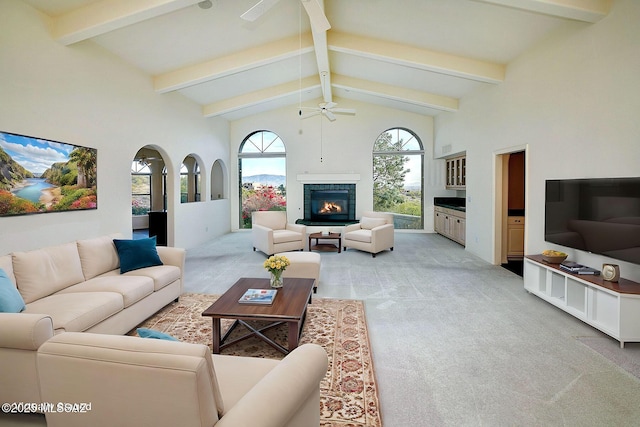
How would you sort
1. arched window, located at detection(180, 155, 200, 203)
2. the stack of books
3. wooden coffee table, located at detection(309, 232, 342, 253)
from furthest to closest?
arched window, located at detection(180, 155, 200, 203)
wooden coffee table, located at detection(309, 232, 342, 253)
the stack of books

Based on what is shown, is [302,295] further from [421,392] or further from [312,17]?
[312,17]

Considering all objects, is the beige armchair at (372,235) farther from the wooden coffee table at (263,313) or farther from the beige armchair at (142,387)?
the beige armchair at (142,387)

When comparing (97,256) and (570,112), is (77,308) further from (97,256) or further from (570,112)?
(570,112)

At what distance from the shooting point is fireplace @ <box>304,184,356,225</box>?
936 centimetres

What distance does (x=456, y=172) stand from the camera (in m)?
8.08

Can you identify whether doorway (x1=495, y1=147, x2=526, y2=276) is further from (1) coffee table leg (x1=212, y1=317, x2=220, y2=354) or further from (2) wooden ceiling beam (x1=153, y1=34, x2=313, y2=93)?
(1) coffee table leg (x1=212, y1=317, x2=220, y2=354)

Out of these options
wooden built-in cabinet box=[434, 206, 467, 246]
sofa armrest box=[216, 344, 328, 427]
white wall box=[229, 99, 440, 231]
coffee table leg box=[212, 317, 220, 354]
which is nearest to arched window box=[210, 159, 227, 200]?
white wall box=[229, 99, 440, 231]

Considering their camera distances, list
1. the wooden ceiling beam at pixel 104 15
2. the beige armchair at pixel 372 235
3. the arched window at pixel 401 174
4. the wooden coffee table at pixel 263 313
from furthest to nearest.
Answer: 1. the arched window at pixel 401 174
2. the beige armchair at pixel 372 235
3. the wooden ceiling beam at pixel 104 15
4. the wooden coffee table at pixel 263 313

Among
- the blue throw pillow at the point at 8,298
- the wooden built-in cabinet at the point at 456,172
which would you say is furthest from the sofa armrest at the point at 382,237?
the blue throw pillow at the point at 8,298

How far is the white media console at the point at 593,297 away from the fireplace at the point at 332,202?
571 cm

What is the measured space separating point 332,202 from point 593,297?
681 centimetres

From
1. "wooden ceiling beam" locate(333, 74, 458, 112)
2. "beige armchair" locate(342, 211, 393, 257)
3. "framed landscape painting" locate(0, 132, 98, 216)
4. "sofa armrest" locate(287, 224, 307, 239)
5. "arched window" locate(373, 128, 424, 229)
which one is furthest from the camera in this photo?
"arched window" locate(373, 128, 424, 229)

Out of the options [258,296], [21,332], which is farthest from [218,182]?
[21,332]

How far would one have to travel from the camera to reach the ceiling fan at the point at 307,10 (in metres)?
2.90
